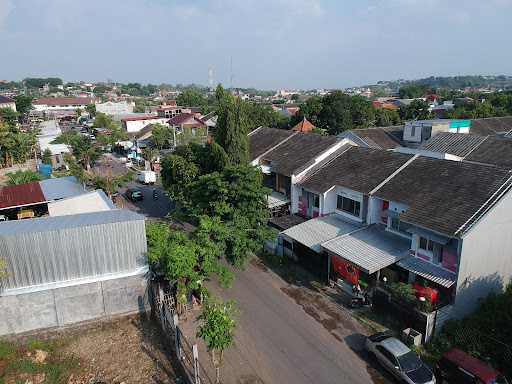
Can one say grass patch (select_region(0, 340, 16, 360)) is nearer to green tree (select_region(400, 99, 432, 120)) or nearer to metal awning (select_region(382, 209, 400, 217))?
metal awning (select_region(382, 209, 400, 217))

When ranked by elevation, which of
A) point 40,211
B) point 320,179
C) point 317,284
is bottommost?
point 317,284

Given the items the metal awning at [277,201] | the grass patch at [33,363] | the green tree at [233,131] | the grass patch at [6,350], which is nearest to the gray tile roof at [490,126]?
the metal awning at [277,201]

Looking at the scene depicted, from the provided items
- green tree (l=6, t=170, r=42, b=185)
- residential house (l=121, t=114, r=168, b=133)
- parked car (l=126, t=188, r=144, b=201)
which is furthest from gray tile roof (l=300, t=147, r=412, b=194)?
residential house (l=121, t=114, r=168, b=133)

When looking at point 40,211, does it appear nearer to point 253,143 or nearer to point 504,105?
point 253,143

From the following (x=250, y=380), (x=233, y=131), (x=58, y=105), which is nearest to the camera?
(x=250, y=380)

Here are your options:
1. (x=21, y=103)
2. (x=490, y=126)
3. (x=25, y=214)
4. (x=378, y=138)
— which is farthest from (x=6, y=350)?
(x=21, y=103)

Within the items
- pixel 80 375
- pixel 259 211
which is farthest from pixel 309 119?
pixel 80 375

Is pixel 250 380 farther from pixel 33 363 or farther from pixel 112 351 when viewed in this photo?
pixel 33 363
